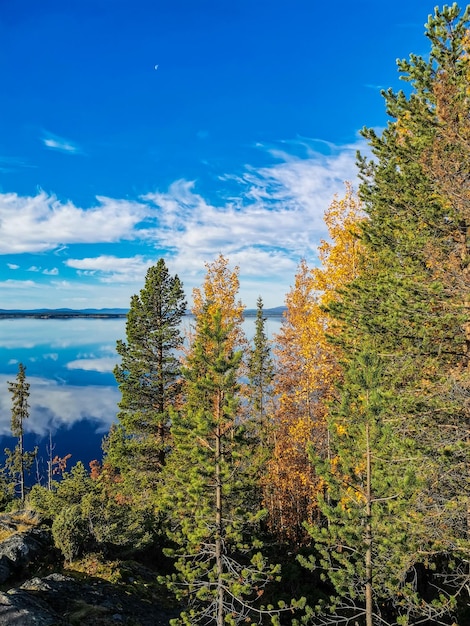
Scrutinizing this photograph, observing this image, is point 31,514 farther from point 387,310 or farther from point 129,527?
point 387,310

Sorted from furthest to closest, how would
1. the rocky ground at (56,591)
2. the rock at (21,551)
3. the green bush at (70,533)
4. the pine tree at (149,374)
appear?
1. the pine tree at (149,374)
2. the green bush at (70,533)
3. the rock at (21,551)
4. the rocky ground at (56,591)

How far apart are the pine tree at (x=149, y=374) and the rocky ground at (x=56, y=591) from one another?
524cm

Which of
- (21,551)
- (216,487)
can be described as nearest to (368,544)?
(216,487)

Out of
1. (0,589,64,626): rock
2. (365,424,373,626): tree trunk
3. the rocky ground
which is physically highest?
(365,424,373,626): tree trunk

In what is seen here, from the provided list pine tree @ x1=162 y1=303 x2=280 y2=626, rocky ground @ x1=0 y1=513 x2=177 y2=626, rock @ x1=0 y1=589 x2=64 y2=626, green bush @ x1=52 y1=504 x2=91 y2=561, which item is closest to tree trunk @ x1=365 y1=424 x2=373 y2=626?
pine tree @ x1=162 y1=303 x2=280 y2=626

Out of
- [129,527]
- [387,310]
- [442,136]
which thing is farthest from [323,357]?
[129,527]

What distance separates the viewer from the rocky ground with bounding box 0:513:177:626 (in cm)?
981

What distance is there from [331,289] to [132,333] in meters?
11.7

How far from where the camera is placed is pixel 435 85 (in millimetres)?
9688

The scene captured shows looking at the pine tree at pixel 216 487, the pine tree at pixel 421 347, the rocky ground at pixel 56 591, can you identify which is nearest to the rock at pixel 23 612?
the rocky ground at pixel 56 591

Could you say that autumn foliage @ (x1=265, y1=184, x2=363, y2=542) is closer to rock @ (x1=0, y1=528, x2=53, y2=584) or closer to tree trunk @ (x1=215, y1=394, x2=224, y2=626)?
tree trunk @ (x1=215, y1=394, x2=224, y2=626)

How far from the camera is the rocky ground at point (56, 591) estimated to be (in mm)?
9812

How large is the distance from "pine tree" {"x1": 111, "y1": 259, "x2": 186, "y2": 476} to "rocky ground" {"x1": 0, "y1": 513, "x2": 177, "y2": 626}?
17.2 ft

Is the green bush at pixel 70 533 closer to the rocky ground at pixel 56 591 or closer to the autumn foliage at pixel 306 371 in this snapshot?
the rocky ground at pixel 56 591
